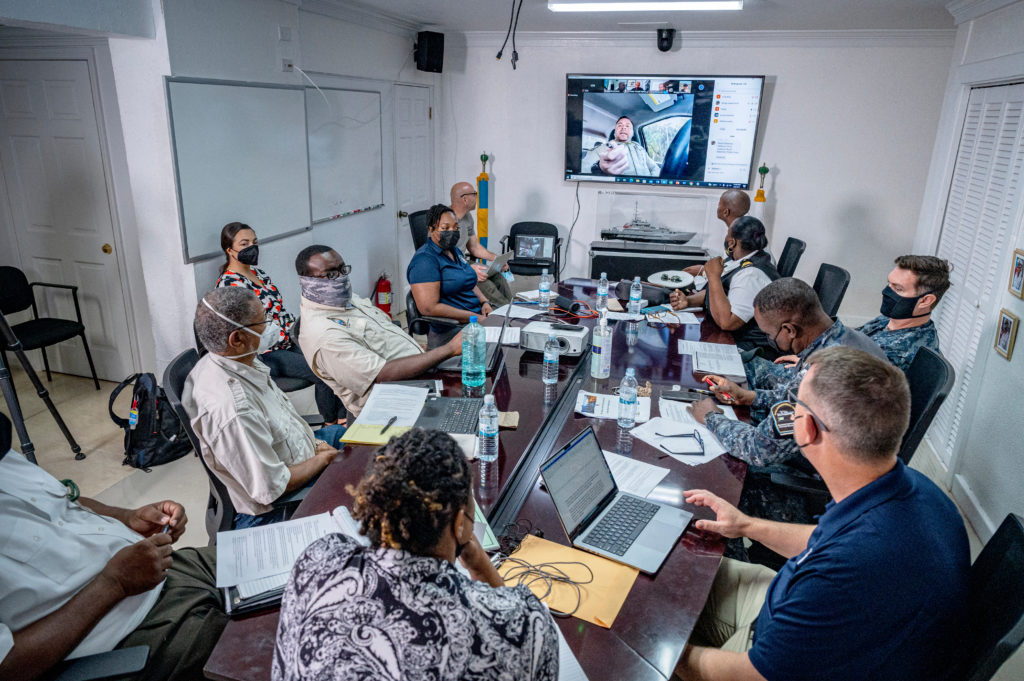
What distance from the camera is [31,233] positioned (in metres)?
4.06

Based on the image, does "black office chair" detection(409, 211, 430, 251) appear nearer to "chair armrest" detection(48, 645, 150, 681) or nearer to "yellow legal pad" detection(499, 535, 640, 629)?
"yellow legal pad" detection(499, 535, 640, 629)

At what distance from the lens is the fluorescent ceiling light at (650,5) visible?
3.88 metres

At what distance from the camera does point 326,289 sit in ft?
8.26

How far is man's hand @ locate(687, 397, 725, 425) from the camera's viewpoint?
2.21 m

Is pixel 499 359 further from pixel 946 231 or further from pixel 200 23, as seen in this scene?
pixel 946 231

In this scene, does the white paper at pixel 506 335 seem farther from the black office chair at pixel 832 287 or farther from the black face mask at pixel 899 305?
the black office chair at pixel 832 287

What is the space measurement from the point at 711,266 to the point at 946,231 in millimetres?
1934

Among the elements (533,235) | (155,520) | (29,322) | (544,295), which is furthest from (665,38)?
(155,520)

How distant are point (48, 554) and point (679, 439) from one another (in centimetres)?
174

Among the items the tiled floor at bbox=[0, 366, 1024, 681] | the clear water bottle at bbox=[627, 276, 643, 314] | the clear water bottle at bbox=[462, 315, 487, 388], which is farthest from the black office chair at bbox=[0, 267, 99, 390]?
the clear water bottle at bbox=[627, 276, 643, 314]

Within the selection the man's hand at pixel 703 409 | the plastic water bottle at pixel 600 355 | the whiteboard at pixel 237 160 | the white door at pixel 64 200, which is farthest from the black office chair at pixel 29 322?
the man's hand at pixel 703 409

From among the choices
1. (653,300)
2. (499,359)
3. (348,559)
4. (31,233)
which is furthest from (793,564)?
(31,233)

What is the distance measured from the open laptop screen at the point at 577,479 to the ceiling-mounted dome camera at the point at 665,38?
4.64 m

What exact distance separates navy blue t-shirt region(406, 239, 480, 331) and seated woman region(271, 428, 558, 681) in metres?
2.52
